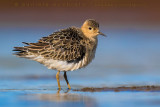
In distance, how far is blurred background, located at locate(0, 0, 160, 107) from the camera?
36.2 ft

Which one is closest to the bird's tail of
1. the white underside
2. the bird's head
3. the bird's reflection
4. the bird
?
the bird

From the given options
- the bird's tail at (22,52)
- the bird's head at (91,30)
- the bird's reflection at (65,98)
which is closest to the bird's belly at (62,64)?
the bird's tail at (22,52)

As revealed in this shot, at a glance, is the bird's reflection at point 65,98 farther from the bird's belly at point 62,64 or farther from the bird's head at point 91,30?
the bird's head at point 91,30

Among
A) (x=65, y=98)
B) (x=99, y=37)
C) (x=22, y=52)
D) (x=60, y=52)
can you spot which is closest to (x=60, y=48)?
(x=60, y=52)

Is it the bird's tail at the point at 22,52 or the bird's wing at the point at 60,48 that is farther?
the bird's tail at the point at 22,52

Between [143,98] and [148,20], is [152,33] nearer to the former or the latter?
[148,20]

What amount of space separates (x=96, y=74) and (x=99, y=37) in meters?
5.67

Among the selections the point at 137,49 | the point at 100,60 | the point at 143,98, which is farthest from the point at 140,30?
the point at 143,98

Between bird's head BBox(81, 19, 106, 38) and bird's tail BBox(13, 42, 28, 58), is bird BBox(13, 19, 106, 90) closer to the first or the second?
bird's tail BBox(13, 42, 28, 58)

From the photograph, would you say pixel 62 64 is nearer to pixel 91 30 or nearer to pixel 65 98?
pixel 91 30

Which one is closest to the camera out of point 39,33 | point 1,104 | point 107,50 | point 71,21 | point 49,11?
point 1,104

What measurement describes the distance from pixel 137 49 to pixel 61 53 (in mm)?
5756

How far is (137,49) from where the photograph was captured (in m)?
15.4

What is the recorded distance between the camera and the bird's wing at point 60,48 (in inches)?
401
